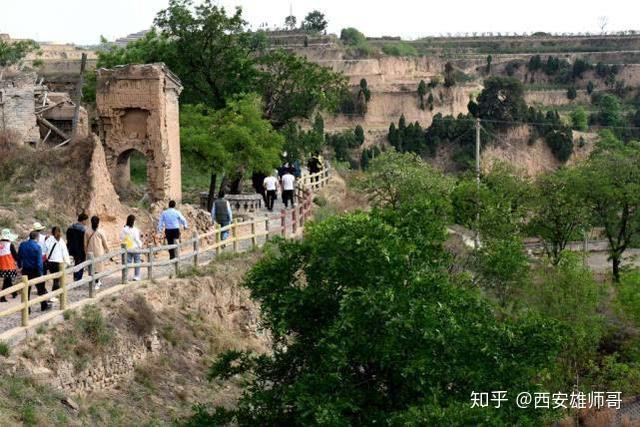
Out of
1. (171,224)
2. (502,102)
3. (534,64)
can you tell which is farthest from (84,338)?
(534,64)

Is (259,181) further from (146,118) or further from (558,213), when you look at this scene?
(558,213)

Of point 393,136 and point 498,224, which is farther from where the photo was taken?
point 393,136

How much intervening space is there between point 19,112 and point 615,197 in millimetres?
18963

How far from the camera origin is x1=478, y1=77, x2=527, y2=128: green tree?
7438cm

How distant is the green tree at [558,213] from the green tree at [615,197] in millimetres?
589

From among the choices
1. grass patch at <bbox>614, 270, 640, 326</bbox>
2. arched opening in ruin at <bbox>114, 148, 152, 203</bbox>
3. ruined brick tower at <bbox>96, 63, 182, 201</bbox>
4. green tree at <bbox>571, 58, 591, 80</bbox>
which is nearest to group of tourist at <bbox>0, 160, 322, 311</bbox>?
ruined brick tower at <bbox>96, 63, 182, 201</bbox>

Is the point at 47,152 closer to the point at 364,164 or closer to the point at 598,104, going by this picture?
the point at 364,164

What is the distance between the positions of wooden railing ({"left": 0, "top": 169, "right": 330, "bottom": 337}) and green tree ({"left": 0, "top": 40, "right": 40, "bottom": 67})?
26.9 meters

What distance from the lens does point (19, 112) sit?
24.7 m

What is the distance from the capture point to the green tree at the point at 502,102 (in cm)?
7438

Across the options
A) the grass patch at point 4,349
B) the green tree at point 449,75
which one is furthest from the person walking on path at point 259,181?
the green tree at point 449,75

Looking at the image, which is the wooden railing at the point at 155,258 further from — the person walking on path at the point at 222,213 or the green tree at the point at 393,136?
the green tree at the point at 393,136

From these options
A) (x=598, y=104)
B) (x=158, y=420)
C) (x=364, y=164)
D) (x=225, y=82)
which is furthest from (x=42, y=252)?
(x=598, y=104)

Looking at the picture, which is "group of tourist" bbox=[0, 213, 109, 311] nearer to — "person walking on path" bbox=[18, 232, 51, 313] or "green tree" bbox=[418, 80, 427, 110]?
"person walking on path" bbox=[18, 232, 51, 313]
